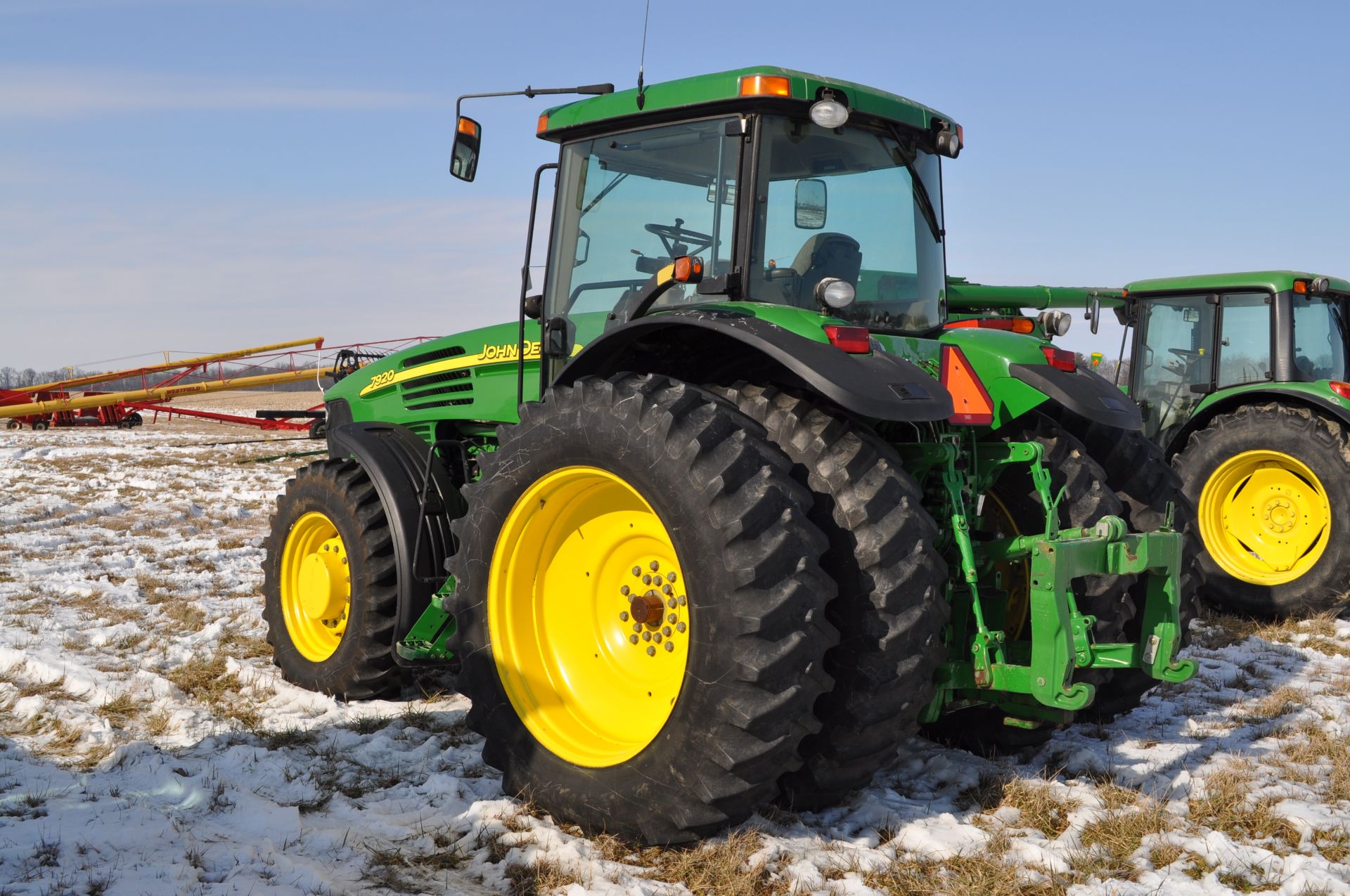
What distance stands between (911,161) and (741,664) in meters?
2.27

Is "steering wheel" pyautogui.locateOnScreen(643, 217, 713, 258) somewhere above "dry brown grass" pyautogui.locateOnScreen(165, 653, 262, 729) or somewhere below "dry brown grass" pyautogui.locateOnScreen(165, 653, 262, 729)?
above

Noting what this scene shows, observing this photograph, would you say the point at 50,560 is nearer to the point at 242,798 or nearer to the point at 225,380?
the point at 242,798

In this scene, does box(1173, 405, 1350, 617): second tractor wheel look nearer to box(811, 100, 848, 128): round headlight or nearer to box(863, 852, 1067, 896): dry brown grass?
box(863, 852, 1067, 896): dry brown grass

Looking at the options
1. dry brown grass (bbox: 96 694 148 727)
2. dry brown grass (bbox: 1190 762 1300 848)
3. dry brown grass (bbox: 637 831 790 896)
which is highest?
dry brown grass (bbox: 1190 762 1300 848)

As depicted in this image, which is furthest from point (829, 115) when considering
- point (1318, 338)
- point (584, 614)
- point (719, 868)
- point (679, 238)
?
point (1318, 338)

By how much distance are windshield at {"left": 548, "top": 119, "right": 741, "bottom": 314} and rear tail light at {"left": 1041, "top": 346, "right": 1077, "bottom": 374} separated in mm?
1300

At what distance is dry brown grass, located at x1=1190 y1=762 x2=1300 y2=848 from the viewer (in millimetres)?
3680

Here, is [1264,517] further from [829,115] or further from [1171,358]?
[829,115]

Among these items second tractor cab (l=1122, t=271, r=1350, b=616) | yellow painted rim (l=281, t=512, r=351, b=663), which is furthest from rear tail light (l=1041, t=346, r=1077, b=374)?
second tractor cab (l=1122, t=271, r=1350, b=616)

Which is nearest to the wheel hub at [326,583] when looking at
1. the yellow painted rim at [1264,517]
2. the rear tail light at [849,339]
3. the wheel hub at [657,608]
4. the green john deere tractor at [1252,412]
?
the wheel hub at [657,608]

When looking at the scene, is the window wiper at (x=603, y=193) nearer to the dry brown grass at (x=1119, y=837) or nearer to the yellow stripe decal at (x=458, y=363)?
the yellow stripe decal at (x=458, y=363)

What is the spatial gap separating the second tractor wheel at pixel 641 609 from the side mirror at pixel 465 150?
4.51 feet

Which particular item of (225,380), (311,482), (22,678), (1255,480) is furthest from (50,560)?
(225,380)

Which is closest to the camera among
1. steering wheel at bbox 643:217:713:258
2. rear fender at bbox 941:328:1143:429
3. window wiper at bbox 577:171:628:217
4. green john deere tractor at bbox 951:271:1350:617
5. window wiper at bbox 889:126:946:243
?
rear fender at bbox 941:328:1143:429
